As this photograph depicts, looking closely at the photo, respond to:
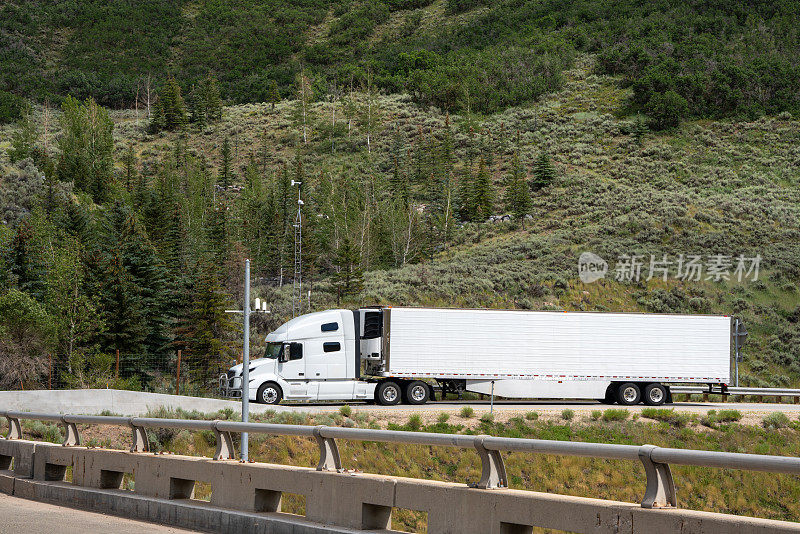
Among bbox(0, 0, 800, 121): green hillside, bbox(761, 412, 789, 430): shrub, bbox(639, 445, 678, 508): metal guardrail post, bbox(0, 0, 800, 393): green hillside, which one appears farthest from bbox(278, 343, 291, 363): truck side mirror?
bbox(0, 0, 800, 121): green hillside

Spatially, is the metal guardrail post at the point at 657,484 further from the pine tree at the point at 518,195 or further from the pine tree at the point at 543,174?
the pine tree at the point at 543,174

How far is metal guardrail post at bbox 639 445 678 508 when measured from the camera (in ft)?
22.6

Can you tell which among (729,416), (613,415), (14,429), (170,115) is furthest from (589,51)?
(14,429)

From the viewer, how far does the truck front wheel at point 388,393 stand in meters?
35.1

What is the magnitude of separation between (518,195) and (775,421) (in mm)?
53837

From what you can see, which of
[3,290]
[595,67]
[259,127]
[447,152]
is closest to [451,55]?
[595,67]

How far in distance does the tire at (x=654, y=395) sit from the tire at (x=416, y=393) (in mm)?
8543

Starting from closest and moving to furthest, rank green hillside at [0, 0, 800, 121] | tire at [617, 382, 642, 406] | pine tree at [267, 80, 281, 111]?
tire at [617, 382, 642, 406] → green hillside at [0, 0, 800, 121] → pine tree at [267, 80, 281, 111]

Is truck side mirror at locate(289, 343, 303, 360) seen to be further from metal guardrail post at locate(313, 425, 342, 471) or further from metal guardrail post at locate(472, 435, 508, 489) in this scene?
metal guardrail post at locate(472, 435, 508, 489)

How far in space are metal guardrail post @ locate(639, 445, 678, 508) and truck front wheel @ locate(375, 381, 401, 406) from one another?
28355 millimetres

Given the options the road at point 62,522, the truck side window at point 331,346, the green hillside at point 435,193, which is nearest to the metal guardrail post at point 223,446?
the road at point 62,522

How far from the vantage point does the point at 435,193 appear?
319 feet

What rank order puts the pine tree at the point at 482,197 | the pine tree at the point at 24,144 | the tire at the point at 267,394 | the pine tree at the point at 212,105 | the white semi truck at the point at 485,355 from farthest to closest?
the pine tree at the point at 212,105, the pine tree at the point at 24,144, the pine tree at the point at 482,197, the white semi truck at the point at 485,355, the tire at the point at 267,394

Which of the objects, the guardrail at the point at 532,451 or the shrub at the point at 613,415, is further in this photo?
the shrub at the point at 613,415
